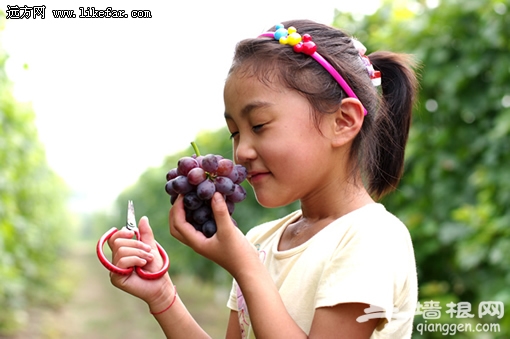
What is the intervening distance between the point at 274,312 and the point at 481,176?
2.62m

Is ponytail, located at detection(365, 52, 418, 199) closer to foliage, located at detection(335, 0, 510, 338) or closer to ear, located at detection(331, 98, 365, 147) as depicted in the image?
ear, located at detection(331, 98, 365, 147)

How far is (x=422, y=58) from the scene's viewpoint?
416 cm

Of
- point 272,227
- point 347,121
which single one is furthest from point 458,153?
point 347,121

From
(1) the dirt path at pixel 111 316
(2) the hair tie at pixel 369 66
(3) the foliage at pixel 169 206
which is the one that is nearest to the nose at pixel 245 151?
(2) the hair tie at pixel 369 66

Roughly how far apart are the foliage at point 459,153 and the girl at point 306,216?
1.95m

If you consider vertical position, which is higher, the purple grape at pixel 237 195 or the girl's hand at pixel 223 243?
the purple grape at pixel 237 195

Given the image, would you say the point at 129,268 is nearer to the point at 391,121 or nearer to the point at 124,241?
the point at 124,241

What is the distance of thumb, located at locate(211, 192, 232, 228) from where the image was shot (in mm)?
1493

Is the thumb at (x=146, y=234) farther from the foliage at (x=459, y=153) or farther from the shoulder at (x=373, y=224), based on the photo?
the foliage at (x=459, y=153)

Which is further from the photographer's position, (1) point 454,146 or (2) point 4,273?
(2) point 4,273

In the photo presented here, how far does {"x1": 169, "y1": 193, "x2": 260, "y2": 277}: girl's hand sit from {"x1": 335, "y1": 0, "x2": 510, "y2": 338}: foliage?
220cm

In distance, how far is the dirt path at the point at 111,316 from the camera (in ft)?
27.9

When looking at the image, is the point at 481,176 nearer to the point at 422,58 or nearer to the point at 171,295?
the point at 422,58

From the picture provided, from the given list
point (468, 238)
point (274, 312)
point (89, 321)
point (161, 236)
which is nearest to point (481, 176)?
point (468, 238)
